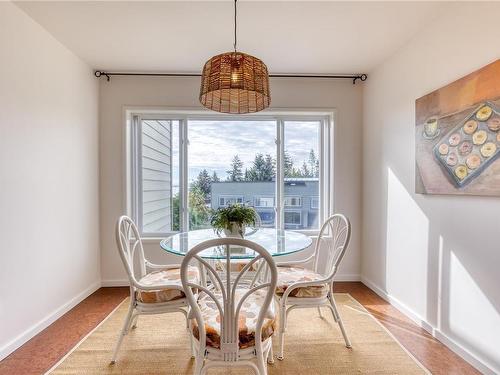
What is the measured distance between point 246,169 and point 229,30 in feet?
5.03

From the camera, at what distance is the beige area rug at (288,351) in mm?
1775

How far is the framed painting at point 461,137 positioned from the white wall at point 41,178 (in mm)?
3016

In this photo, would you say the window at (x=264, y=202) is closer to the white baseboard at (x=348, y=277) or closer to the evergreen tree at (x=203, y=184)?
the evergreen tree at (x=203, y=184)

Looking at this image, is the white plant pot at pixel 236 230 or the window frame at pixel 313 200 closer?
the white plant pot at pixel 236 230

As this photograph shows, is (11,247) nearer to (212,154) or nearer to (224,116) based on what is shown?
(212,154)

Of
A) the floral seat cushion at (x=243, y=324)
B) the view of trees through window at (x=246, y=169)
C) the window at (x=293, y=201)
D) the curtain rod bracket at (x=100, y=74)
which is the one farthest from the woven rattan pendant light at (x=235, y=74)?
the curtain rod bracket at (x=100, y=74)

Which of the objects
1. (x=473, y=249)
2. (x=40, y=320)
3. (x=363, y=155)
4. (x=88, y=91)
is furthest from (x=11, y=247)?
(x=363, y=155)

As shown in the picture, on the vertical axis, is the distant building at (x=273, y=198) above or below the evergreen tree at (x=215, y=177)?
below

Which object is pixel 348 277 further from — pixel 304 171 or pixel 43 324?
pixel 43 324

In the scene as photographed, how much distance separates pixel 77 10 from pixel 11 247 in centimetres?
174

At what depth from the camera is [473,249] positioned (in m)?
1.78

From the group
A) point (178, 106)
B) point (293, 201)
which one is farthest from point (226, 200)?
point (178, 106)

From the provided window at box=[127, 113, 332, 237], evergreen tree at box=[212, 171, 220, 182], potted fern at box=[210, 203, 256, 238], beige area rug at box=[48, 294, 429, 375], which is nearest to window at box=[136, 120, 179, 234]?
window at box=[127, 113, 332, 237]

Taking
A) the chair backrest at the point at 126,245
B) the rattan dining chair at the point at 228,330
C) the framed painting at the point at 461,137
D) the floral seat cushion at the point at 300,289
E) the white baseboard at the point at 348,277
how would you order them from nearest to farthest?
1. the rattan dining chair at the point at 228,330
2. the framed painting at the point at 461,137
3. the chair backrest at the point at 126,245
4. the floral seat cushion at the point at 300,289
5. the white baseboard at the point at 348,277
